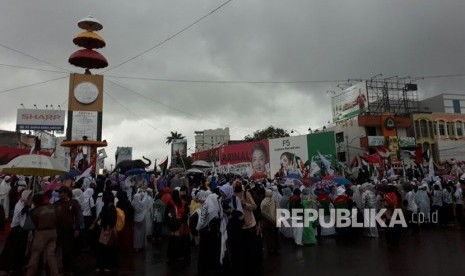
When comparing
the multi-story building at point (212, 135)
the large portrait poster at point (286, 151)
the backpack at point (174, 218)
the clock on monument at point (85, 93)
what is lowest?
the backpack at point (174, 218)

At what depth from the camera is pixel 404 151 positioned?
40969mm

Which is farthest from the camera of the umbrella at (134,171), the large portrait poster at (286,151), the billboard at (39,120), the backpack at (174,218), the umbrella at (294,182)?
the billboard at (39,120)

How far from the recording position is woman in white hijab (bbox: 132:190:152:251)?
376 inches

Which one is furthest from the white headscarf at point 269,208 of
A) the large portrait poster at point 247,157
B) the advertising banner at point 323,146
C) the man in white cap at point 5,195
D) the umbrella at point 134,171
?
the large portrait poster at point 247,157

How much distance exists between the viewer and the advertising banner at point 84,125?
77.6ft

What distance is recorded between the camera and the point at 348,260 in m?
8.02

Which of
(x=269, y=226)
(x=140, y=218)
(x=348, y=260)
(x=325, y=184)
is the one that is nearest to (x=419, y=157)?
(x=325, y=184)

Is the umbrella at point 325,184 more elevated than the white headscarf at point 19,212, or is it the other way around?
the umbrella at point 325,184

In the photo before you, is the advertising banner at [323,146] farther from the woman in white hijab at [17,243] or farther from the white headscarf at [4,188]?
the woman in white hijab at [17,243]

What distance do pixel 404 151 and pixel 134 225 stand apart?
3775 centimetres

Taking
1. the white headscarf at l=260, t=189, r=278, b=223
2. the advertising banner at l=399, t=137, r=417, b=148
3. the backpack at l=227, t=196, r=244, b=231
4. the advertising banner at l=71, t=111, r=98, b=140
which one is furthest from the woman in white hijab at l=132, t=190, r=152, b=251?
the advertising banner at l=399, t=137, r=417, b=148

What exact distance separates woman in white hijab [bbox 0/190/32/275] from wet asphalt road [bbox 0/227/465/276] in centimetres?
118

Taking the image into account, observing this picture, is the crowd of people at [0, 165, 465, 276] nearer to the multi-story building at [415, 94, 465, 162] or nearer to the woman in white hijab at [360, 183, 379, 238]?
the woman in white hijab at [360, 183, 379, 238]

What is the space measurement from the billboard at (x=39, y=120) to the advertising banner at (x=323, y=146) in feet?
99.8
